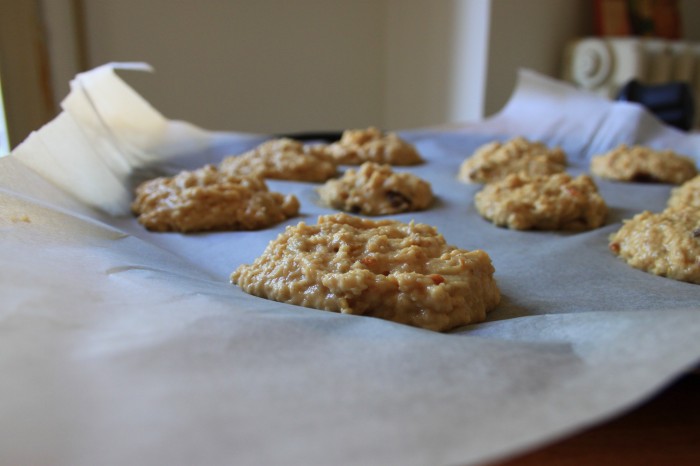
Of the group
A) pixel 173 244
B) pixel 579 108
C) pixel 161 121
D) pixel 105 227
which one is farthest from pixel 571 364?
pixel 579 108

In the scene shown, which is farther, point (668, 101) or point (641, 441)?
point (668, 101)

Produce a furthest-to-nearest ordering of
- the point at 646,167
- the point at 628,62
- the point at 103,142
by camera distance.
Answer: the point at 628,62 → the point at 646,167 → the point at 103,142

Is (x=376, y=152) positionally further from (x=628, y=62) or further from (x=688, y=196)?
(x=628, y=62)

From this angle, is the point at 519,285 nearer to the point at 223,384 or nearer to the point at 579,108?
the point at 223,384

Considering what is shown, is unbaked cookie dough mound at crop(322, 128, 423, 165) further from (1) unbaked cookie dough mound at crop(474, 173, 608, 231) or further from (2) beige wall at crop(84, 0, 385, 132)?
(2) beige wall at crop(84, 0, 385, 132)

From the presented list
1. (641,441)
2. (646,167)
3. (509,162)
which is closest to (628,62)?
(646,167)

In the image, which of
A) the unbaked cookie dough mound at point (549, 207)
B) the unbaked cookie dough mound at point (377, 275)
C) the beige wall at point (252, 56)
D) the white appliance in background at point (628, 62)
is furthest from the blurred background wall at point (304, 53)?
the unbaked cookie dough mound at point (549, 207)
